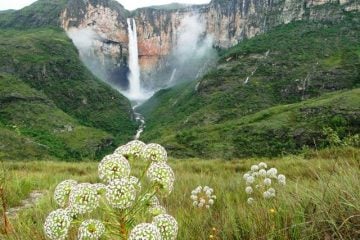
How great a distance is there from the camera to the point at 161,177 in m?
2.58

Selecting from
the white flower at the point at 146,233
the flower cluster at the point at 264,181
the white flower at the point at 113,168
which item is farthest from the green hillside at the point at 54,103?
the white flower at the point at 146,233

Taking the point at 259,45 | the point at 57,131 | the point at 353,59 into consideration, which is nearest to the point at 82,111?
the point at 57,131

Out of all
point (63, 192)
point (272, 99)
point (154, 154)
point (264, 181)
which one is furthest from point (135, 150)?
point (272, 99)

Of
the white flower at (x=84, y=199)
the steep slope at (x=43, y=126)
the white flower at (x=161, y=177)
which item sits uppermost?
the white flower at (x=161, y=177)

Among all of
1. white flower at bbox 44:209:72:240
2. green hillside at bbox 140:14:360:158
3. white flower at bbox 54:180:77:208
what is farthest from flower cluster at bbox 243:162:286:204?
green hillside at bbox 140:14:360:158

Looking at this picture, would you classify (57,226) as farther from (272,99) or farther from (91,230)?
(272,99)

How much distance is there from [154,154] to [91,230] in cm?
57

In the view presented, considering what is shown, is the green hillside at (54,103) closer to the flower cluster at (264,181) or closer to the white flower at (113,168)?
the flower cluster at (264,181)

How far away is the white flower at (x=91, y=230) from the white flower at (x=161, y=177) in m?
0.38

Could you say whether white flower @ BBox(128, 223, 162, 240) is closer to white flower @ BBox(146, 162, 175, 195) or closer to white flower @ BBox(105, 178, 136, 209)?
white flower @ BBox(105, 178, 136, 209)

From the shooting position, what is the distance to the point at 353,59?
118188mm

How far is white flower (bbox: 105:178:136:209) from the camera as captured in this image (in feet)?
7.72

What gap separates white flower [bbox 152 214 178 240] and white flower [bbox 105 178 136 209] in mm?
194

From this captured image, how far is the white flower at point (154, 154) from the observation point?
108 inches
